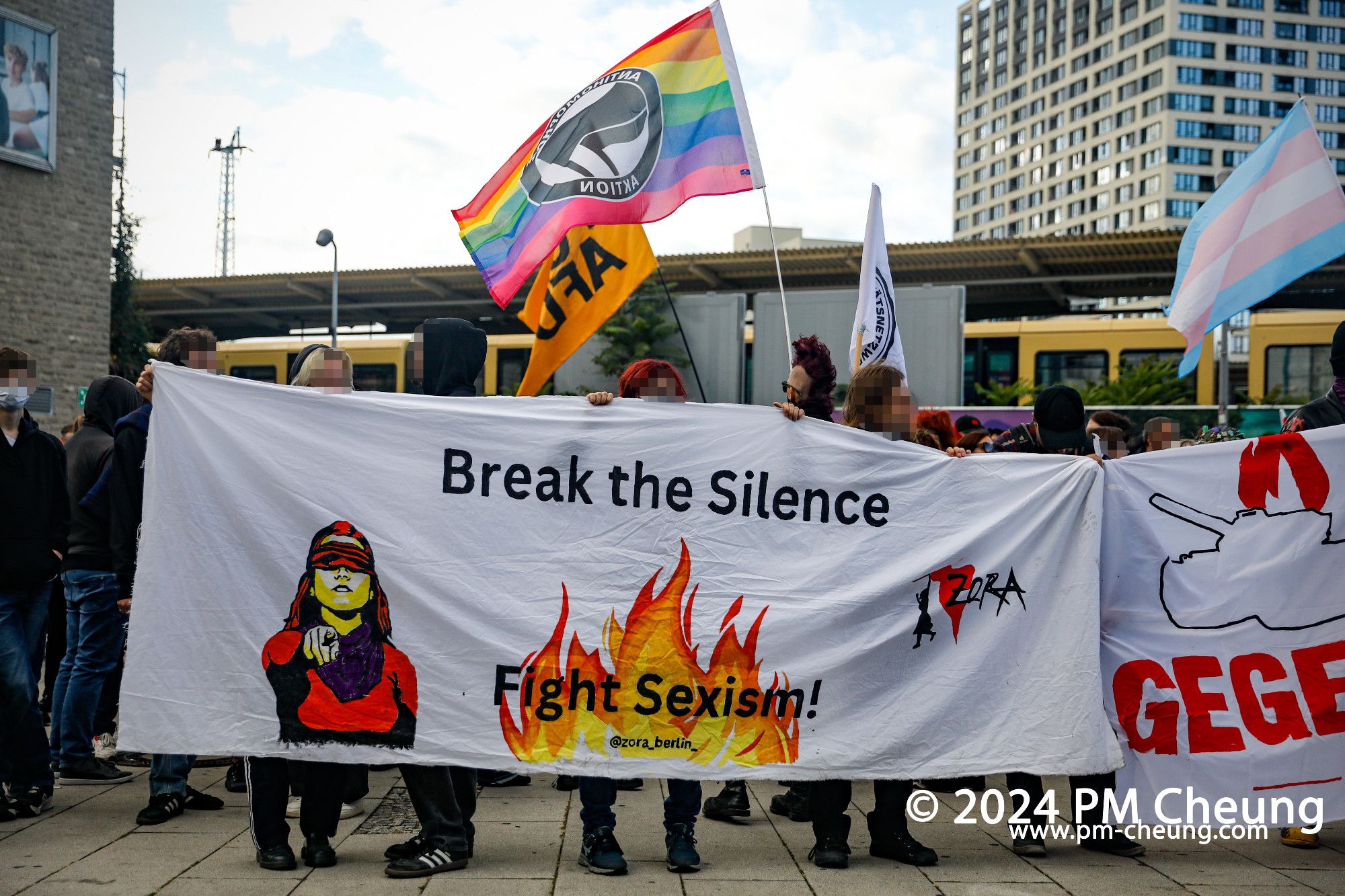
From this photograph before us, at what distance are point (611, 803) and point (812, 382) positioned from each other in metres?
1.90

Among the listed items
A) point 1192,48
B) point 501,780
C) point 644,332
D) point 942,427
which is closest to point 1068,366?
point 644,332

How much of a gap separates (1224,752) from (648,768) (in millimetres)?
2279

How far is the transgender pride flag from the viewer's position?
17.9 feet

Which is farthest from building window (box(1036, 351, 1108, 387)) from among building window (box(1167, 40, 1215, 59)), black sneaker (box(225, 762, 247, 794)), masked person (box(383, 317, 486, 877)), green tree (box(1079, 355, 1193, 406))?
building window (box(1167, 40, 1215, 59))

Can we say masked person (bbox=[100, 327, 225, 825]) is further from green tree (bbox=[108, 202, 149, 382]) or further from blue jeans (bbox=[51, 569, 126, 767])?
green tree (bbox=[108, 202, 149, 382])

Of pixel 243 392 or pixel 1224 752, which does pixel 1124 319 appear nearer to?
pixel 1224 752

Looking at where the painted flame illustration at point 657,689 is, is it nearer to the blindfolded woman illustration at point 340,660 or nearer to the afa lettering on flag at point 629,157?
the blindfolded woman illustration at point 340,660

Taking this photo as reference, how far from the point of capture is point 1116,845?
4176mm

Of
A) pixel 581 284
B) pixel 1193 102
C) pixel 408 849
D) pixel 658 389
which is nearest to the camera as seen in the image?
pixel 408 849

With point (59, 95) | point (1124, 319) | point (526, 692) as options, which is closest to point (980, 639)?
point (526, 692)

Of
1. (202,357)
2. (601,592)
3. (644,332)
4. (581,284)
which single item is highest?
(644,332)

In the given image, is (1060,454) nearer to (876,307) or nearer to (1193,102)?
(876,307)

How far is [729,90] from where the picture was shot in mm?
5297

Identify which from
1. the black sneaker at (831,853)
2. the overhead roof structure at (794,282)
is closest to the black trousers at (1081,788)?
the black sneaker at (831,853)
